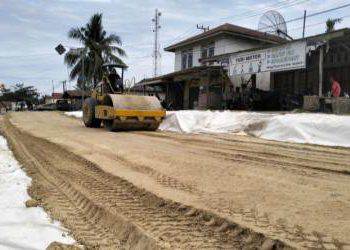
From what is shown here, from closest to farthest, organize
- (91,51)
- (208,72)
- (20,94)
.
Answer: (208,72), (91,51), (20,94)

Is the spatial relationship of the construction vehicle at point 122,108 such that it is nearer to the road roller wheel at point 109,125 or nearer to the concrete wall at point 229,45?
the road roller wheel at point 109,125

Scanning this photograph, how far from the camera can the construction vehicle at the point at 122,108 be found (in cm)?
1950

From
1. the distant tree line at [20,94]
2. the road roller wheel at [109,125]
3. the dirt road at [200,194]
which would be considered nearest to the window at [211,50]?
the road roller wheel at [109,125]

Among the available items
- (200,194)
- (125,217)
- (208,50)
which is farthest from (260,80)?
(125,217)

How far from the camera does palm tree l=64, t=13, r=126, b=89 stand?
173ft

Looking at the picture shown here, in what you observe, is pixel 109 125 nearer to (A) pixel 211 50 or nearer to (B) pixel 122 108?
(B) pixel 122 108

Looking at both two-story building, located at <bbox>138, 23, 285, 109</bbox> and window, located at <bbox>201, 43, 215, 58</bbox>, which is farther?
window, located at <bbox>201, 43, 215, 58</bbox>

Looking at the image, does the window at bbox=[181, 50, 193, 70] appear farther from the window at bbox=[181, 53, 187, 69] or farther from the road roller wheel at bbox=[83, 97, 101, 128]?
the road roller wheel at bbox=[83, 97, 101, 128]

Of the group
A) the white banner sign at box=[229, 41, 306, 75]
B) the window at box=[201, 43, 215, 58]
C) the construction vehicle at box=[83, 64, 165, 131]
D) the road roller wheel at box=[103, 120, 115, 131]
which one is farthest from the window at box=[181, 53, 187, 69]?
the road roller wheel at box=[103, 120, 115, 131]

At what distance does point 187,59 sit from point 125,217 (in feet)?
116

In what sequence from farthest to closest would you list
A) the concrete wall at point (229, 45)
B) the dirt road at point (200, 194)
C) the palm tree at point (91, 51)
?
the palm tree at point (91, 51)
the concrete wall at point (229, 45)
the dirt road at point (200, 194)

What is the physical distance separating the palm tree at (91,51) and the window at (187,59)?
11.5m

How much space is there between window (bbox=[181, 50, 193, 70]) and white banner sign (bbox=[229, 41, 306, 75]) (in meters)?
13.7

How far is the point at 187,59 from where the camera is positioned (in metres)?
41.4
